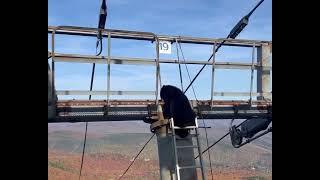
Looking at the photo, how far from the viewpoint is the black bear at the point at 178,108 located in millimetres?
8602

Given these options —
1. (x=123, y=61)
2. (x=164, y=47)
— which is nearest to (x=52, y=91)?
(x=123, y=61)

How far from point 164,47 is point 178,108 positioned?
1348 mm

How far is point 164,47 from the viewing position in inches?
352

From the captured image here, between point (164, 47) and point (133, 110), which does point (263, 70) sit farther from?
point (133, 110)

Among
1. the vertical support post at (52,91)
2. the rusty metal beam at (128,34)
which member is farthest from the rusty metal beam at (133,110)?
the rusty metal beam at (128,34)

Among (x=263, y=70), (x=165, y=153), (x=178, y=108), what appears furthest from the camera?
(x=263, y=70)

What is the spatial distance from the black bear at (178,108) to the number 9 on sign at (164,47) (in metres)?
0.75
